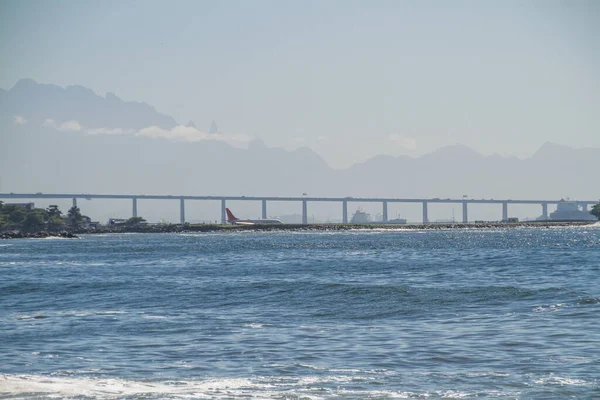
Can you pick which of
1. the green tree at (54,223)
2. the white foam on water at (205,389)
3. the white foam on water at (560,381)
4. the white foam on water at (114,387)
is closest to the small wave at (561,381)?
the white foam on water at (560,381)

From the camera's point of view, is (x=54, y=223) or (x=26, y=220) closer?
(x=26, y=220)

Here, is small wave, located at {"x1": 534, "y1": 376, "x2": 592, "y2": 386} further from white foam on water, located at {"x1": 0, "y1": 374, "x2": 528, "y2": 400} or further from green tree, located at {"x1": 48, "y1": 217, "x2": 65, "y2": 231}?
green tree, located at {"x1": 48, "y1": 217, "x2": 65, "y2": 231}

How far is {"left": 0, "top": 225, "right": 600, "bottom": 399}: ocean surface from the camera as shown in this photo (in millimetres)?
15164

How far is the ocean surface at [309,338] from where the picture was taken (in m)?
15.2

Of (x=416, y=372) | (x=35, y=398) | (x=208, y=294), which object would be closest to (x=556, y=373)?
(x=416, y=372)

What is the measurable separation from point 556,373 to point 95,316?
51.9ft

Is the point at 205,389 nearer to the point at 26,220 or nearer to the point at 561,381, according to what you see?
the point at 561,381

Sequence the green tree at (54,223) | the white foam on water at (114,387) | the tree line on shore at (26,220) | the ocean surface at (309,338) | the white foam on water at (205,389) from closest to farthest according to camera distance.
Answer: the white foam on water at (205,389)
the white foam on water at (114,387)
the ocean surface at (309,338)
the tree line on shore at (26,220)
the green tree at (54,223)

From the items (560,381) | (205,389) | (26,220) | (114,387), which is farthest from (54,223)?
(560,381)

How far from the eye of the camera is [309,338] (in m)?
20.8

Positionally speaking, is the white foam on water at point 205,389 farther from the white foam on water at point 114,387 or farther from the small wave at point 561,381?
the small wave at point 561,381

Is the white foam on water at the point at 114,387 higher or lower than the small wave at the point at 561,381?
higher

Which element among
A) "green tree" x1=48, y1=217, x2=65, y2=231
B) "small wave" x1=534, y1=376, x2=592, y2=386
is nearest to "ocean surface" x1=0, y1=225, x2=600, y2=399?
"small wave" x1=534, y1=376, x2=592, y2=386

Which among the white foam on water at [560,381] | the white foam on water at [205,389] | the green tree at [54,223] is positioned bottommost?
the white foam on water at [560,381]
